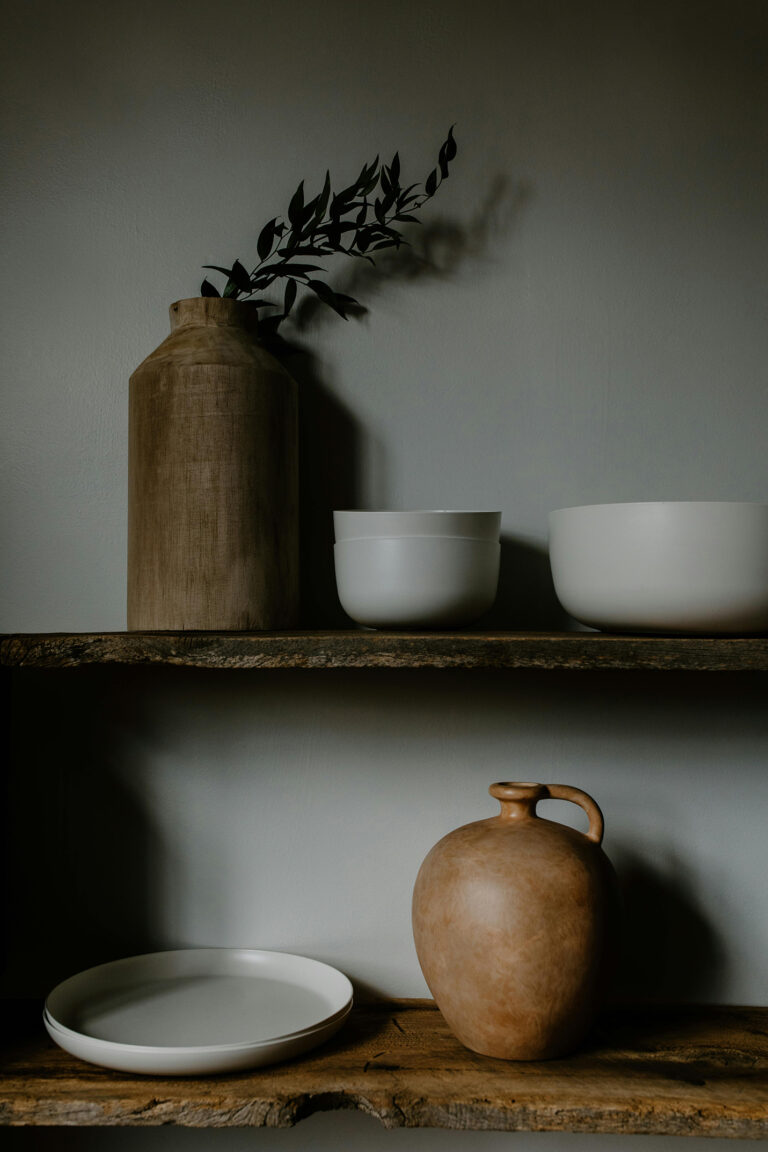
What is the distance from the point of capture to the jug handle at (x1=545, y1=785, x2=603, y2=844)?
0.94 m

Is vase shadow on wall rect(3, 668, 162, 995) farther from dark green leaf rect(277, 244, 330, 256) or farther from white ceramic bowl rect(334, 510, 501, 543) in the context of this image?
dark green leaf rect(277, 244, 330, 256)

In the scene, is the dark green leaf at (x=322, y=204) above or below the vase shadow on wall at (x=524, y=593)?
above

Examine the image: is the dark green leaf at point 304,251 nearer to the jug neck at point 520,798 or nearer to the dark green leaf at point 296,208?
the dark green leaf at point 296,208

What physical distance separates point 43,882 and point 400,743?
1.59 ft

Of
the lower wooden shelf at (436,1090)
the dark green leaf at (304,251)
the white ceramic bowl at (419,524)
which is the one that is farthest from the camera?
the dark green leaf at (304,251)

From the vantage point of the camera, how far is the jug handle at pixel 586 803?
936 millimetres

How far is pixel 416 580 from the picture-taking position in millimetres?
910

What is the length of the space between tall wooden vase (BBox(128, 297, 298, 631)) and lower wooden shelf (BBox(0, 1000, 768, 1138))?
45 cm

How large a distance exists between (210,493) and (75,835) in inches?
19.7

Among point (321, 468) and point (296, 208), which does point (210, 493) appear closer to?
point (321, 468)

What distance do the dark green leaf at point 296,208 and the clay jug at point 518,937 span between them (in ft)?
2.46

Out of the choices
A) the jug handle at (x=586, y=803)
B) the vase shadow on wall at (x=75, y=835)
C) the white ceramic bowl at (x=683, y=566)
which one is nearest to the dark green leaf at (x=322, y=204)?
the white ceramic bowl at (x=683, y=566)

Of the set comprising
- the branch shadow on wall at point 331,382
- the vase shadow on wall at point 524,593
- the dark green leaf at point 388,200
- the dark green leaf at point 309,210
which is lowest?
the vase shadow on wall at point 524,593

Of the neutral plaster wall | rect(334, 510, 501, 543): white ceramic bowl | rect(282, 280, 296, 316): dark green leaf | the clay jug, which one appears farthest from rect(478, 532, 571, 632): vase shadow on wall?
rect(282, 280, 296, 316): dark green leaf
